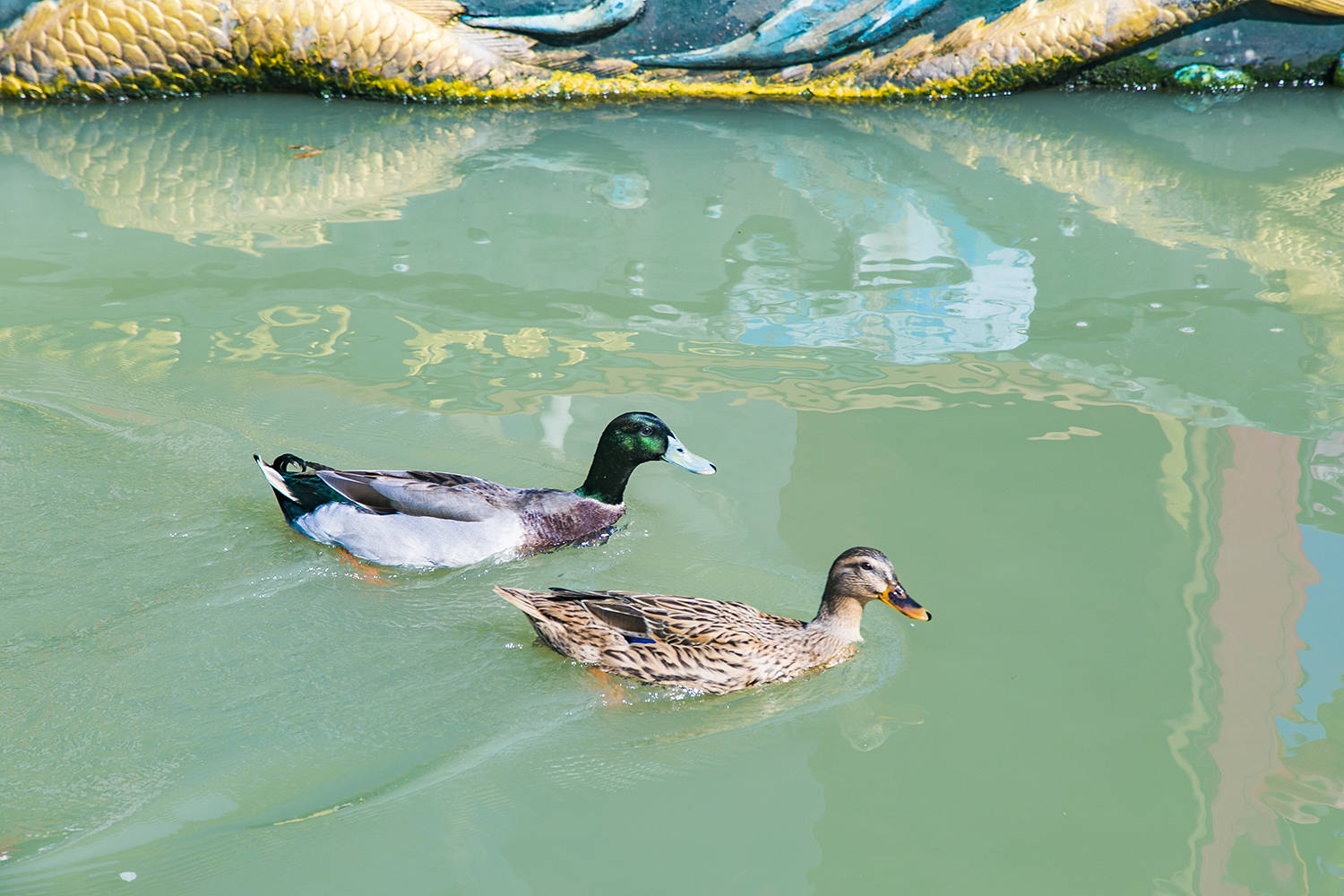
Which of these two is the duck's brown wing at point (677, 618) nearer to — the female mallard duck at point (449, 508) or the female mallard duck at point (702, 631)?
the female mallard duck at point (702, 631)

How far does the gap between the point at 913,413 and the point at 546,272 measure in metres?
2.73

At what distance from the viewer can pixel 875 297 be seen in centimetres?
727

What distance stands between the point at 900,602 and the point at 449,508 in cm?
183

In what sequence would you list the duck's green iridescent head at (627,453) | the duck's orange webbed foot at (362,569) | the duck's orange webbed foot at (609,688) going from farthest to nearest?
1. the duck's green iridescent head at (627,453)
2. the duck's orange webbed foot at (362,569)
3. the duck's orange webbed foot at (609,688)

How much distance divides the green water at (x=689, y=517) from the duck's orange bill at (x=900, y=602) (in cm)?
22

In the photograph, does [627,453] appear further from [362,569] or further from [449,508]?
[362,569]

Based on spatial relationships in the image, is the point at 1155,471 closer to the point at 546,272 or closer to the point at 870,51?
the point at 546,272

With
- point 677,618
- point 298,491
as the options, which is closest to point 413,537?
point 298,491

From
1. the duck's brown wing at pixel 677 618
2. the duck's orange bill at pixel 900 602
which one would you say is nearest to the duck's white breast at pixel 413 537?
the duck's brown wing at pixel 677 618

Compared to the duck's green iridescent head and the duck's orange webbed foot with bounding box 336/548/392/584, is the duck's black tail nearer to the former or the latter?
the duck's orange webbed foot with bounding box 336/548/392/584

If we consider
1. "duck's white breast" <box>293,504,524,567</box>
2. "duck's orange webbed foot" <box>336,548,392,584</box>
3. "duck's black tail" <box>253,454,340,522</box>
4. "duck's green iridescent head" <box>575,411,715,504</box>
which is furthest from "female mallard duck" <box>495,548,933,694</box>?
"duck's black tail" <box>253,454,340,522</box>

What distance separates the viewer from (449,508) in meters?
4.86

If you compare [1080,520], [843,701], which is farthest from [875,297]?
[843,701]

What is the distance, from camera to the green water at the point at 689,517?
361 cm
